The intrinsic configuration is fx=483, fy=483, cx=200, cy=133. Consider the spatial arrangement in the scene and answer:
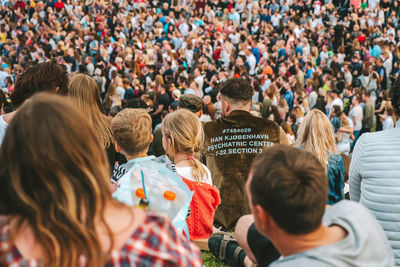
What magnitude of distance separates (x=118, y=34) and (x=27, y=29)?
13.5 ft

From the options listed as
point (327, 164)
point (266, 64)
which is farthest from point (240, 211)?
point (266, 64)

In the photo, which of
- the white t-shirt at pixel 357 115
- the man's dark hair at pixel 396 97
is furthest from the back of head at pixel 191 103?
the white t-shirt at pixel 357 115

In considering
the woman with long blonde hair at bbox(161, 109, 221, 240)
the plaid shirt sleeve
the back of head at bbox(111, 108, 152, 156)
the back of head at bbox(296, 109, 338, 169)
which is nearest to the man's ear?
the plaid shirt sleeve

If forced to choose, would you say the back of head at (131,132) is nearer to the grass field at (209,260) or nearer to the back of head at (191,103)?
the grass field at (209,260)

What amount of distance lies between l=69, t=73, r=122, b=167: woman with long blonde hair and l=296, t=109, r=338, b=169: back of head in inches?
59.6

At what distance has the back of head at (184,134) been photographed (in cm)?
335

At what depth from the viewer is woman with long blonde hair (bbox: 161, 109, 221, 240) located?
3355 mm

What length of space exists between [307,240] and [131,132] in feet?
5.34

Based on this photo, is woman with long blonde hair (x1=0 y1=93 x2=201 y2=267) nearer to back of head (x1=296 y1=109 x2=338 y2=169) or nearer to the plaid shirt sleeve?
the plaid shirt sleeve

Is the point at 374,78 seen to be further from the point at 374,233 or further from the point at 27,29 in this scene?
the point at 27,29

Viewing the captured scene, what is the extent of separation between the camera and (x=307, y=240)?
1512 mm

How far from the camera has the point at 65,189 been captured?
4.56 feet

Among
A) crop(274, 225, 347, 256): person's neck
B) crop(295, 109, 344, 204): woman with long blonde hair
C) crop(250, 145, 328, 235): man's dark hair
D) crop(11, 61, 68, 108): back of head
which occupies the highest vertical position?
crop(11, 61, 68, 108): back of head

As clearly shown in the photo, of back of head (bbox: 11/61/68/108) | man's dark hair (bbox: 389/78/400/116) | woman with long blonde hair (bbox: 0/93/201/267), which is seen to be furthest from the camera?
back of head (bbox: 11/61/68/108)
